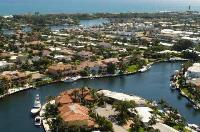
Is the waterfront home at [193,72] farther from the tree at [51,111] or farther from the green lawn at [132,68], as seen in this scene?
the tree at [51,111]

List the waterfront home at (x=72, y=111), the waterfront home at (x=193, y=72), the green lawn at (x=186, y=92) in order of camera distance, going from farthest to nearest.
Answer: the waterfront home at (x=193, y=72)
the green lawn at (x=186, y=92)
the waterfront home at (x=72, y=111)

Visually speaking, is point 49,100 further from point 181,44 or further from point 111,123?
point 181,44

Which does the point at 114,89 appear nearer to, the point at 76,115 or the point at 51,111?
the point at 51,111

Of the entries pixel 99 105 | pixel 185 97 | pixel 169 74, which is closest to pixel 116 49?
pixel 169 74

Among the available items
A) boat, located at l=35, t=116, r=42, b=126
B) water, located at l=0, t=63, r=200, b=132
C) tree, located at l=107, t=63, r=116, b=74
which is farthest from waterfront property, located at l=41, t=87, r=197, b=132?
tree, located at l=107, t=63, r=116, b=74

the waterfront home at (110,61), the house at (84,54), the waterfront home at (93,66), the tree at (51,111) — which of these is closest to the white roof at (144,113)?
the tree at (51,111)

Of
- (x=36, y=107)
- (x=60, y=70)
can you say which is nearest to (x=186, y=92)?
(x=60, y=70)
